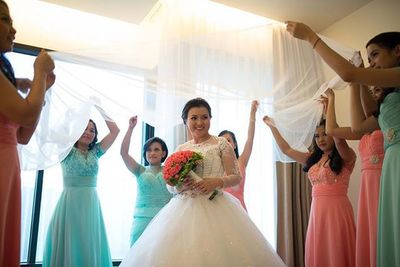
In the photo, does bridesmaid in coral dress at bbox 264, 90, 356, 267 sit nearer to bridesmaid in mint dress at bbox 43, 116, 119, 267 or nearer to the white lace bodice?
the white lace bodice

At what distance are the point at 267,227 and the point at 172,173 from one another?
196 cm

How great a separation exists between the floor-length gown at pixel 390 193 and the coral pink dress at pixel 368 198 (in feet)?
1.42

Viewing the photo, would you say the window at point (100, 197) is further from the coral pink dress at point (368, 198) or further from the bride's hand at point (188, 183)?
the coral pink dress at point (368, 198)

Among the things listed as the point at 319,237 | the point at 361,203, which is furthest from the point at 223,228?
the point at 319,237

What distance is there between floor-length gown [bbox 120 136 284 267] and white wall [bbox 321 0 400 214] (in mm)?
2086

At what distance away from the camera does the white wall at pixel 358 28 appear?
3467mm

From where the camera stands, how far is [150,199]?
2.94 m

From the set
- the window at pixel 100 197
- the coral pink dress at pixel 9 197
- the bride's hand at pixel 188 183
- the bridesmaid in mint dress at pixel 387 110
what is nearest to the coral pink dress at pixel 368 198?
the bridesmaid in mint dress at pixel 387 110

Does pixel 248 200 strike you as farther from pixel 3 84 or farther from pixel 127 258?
pixel 3 84

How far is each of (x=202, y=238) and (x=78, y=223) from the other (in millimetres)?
1253

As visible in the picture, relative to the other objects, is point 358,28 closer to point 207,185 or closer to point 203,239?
point 207,185

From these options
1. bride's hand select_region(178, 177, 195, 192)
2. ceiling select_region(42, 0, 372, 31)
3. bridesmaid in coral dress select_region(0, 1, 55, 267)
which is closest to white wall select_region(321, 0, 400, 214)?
ceiling select_region(42, 0, 372, 31)

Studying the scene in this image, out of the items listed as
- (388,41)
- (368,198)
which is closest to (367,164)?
(368,198)

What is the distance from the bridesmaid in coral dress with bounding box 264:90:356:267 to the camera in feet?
8.43
